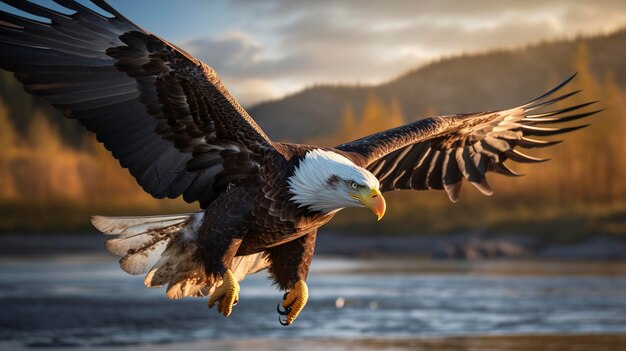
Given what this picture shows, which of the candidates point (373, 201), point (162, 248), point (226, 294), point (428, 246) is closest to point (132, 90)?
point (162, 248)

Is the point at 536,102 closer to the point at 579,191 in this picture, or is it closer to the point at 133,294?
the point at 133,294

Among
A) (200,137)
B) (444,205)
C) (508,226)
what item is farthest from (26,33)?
(444,205)

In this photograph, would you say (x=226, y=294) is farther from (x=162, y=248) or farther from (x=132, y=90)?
(x=132, y=90)

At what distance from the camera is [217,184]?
5.43 metres

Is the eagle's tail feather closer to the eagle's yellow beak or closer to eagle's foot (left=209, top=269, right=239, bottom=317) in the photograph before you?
eagle's foot (left=209, top=269, right=239, bottom=317)

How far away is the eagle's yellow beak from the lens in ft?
16.3

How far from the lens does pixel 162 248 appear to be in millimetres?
5582

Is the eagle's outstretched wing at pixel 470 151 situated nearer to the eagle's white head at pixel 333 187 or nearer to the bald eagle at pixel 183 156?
the bald eagle at pixel 183 156

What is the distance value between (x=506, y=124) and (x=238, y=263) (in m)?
2.29

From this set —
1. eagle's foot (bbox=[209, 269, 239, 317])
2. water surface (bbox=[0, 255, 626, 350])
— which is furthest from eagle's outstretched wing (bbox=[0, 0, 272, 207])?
water surface (bbox=[0, 255, 626, 350])

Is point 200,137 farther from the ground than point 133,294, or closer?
farther from the ground

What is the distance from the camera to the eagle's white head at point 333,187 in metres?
4.99

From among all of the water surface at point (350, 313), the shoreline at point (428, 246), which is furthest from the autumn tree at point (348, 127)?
the water surface at point (350, 313)

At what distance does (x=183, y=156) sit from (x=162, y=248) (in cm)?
54
